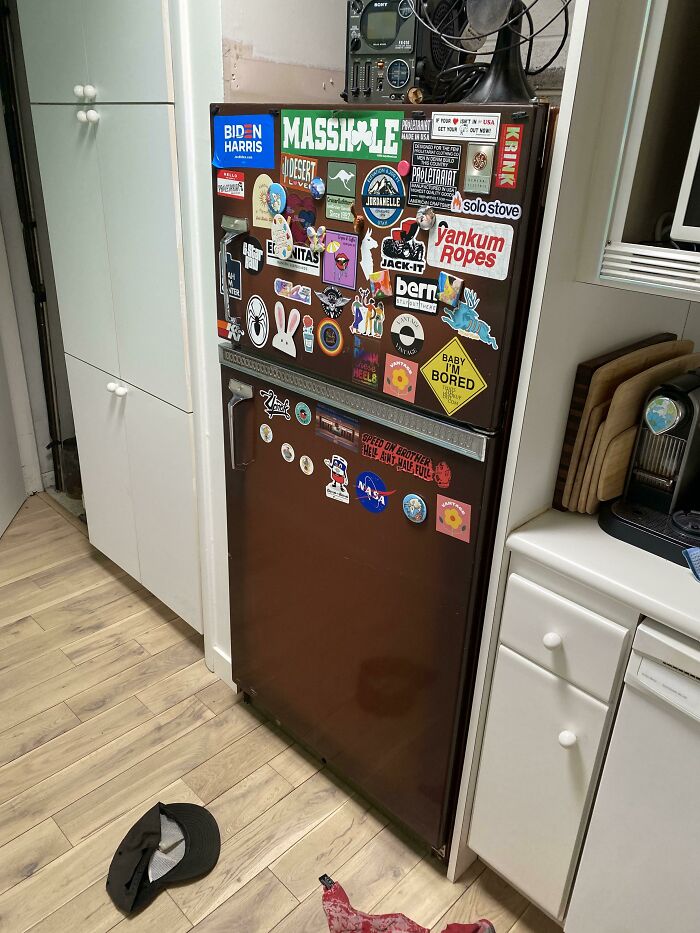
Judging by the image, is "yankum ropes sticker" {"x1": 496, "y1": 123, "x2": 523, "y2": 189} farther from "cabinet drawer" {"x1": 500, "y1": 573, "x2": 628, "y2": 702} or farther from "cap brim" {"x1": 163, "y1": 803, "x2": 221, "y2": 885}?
"cap brim" {"x1": 163, "y1": 803, "x2": 221, "y2": 885}

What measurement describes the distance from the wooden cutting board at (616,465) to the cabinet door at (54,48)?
5.18ft

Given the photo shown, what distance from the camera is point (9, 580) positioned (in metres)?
2.52

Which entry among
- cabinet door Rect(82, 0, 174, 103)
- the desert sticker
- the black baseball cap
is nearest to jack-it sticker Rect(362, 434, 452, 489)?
the desert sticker

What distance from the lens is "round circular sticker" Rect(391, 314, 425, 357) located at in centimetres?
117

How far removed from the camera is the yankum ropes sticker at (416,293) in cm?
113

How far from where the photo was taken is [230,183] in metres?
1.44

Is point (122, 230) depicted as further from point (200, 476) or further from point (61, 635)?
point (61, 635)

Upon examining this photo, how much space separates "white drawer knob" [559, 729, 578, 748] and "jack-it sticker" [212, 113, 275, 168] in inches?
46.9

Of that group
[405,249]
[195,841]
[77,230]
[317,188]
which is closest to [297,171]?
[317,188]

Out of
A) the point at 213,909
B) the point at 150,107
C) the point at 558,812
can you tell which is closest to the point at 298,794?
the point at 213,909

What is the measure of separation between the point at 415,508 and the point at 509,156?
0.61m

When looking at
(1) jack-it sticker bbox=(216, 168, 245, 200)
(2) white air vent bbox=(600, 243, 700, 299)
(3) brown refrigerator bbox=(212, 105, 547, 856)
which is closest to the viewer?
(2) white air vent bbox=(600, 243, 700, 299)

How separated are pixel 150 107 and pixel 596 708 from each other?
1.58 m

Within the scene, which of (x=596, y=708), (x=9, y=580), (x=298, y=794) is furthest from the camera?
(x=9, y=580)
